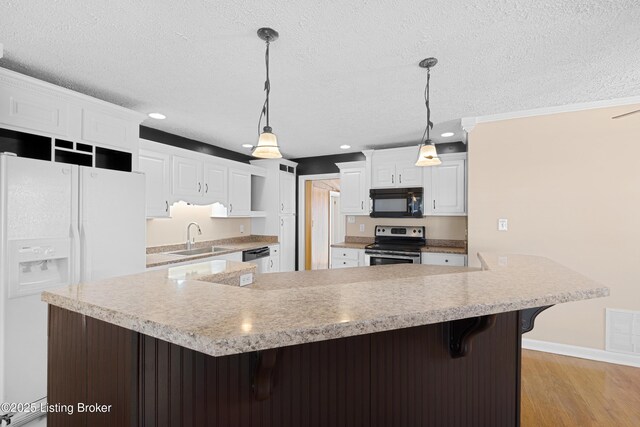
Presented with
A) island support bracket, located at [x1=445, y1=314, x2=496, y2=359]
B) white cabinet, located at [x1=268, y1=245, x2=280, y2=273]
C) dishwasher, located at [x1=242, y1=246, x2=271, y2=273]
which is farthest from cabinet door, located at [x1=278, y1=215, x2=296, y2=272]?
island support bracket, located at [x1=445, y1=314, x2=496, y2=359]

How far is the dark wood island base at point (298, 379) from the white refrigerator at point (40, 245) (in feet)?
2.99

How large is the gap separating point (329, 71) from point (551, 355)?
3189 mm

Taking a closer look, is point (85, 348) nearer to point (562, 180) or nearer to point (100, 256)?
point (100, 256)

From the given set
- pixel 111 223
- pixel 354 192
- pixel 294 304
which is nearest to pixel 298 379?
pixel 294 304

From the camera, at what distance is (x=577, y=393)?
7.64 feet

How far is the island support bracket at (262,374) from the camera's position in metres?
0.92

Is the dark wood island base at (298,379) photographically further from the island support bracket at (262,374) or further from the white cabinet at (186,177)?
the white cabinet at (186,177)

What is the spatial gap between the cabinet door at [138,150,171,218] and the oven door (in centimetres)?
258

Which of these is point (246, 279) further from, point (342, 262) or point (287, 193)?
point (287, 193)

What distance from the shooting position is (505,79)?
2.34 m

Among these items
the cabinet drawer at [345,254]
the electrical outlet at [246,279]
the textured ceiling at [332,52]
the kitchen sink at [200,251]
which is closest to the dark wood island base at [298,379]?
the electrical outlet at [246,279]

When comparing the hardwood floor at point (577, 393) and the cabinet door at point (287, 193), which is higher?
the cabinet door at point (287, 193)

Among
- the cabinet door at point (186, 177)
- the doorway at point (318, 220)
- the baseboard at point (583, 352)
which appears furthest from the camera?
the doorway at point (318, 220)

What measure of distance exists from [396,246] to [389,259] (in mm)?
269
